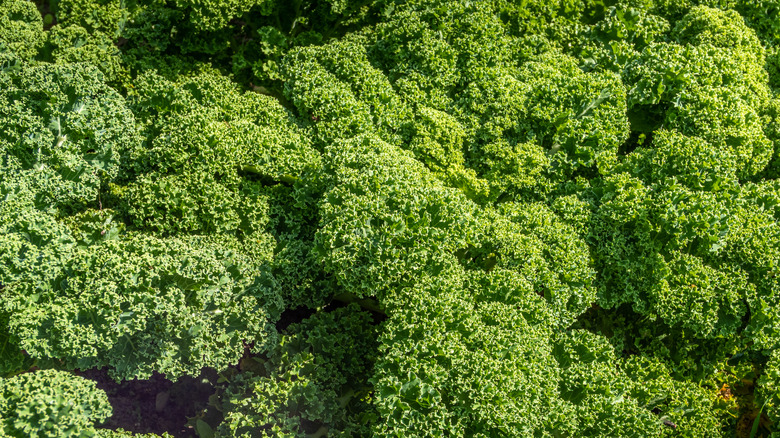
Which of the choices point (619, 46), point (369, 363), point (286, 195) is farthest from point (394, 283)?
point (619, 46)

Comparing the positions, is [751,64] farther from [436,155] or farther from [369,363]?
[369,363]

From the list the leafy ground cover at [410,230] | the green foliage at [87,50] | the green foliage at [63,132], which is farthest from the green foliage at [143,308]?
the green foliage at [87,50]

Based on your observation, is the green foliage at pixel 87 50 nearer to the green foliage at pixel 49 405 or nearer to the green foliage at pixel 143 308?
the green foliage at pixel 143 308

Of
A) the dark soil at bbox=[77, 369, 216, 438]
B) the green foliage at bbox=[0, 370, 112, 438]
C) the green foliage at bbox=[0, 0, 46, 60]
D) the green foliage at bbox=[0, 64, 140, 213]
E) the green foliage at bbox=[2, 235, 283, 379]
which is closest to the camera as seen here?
the green foliage at bbox=[0, 370, 112, 438]

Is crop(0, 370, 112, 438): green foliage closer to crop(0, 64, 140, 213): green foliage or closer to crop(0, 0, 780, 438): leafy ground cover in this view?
crop(0, 0, 780, 438): leafy ground cover

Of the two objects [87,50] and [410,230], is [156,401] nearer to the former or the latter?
[410,230]

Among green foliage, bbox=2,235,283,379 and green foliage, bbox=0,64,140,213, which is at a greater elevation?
green foliage, bbox=0,64,140,213

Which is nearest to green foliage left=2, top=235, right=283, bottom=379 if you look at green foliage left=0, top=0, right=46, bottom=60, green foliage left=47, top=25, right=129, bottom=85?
green foliage left=47, top=25, right=129, bottom=85
